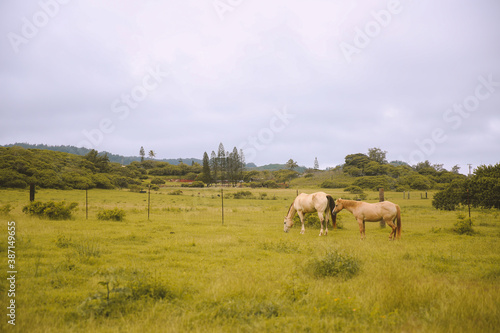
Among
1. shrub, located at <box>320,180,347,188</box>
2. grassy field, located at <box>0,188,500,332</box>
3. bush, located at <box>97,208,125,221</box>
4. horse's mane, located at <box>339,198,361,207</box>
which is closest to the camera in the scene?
grassy field, located at <box>0,188,500,332</box>

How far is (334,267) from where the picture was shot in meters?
6.71

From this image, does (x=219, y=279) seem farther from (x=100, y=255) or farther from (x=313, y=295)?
(x=100, y=255)

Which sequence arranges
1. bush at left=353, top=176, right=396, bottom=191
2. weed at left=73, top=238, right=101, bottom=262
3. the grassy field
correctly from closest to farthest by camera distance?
the grassy field
weed at left=73, top=238, right=101, bottom=262
bush at left=353, top=176, right=396, bottom=191

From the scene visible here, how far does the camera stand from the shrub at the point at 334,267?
263 inches

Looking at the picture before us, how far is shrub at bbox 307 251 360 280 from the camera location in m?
6.67

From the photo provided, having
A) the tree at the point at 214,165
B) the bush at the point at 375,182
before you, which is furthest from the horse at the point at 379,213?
the tree at the point at 214,165

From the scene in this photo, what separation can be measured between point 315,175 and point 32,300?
356 feet

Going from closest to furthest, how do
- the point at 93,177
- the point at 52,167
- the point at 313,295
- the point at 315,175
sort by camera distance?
the point at 313,295
the point at 52,167
the point at 93,177
the point at 315,175

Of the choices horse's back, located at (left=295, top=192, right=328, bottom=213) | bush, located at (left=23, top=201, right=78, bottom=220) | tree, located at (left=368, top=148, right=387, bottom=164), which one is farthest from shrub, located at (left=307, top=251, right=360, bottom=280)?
tree, located at (left=368, top=148, right=387, bottom=164)

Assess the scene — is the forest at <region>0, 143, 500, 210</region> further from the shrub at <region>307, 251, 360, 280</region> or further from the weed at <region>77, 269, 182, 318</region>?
the weed at <region>77, 269, 182, 318</region>

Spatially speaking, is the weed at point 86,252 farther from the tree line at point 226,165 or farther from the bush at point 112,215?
the tree line at point 226,165

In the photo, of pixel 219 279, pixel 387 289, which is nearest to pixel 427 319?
pixel 387 289

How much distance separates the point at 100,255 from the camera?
8297 mm

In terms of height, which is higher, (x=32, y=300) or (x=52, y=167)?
(x=52, y=167)
